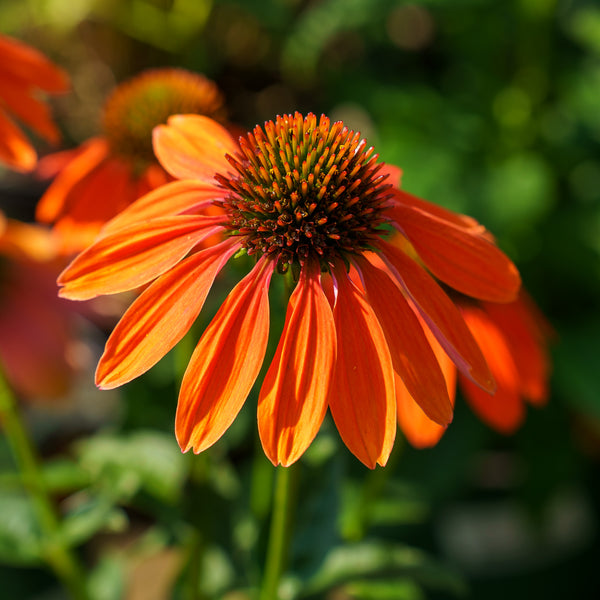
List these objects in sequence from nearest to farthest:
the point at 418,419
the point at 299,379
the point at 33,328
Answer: the point at 299,379
the point at 418,419
the point at 33,328

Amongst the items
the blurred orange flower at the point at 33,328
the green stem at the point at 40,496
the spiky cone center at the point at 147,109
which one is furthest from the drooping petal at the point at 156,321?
the blurred orange flower at the point at 33,328

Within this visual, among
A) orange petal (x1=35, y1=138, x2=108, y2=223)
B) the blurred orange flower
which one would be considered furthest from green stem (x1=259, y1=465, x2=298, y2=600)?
the blurred orange flower

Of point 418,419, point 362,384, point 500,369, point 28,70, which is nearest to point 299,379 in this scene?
point 362,384

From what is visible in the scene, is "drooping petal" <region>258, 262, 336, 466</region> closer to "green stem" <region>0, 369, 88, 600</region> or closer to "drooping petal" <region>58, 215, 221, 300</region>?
"drooping petal" <region>58, 215, 221, 300</region>

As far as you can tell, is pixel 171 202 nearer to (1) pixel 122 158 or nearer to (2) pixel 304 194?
(2) pixel 304 194

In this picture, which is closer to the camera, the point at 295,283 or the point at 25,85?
the point at 295,283

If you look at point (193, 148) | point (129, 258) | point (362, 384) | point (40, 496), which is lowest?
point (40, 496)

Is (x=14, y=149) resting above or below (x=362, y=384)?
above
